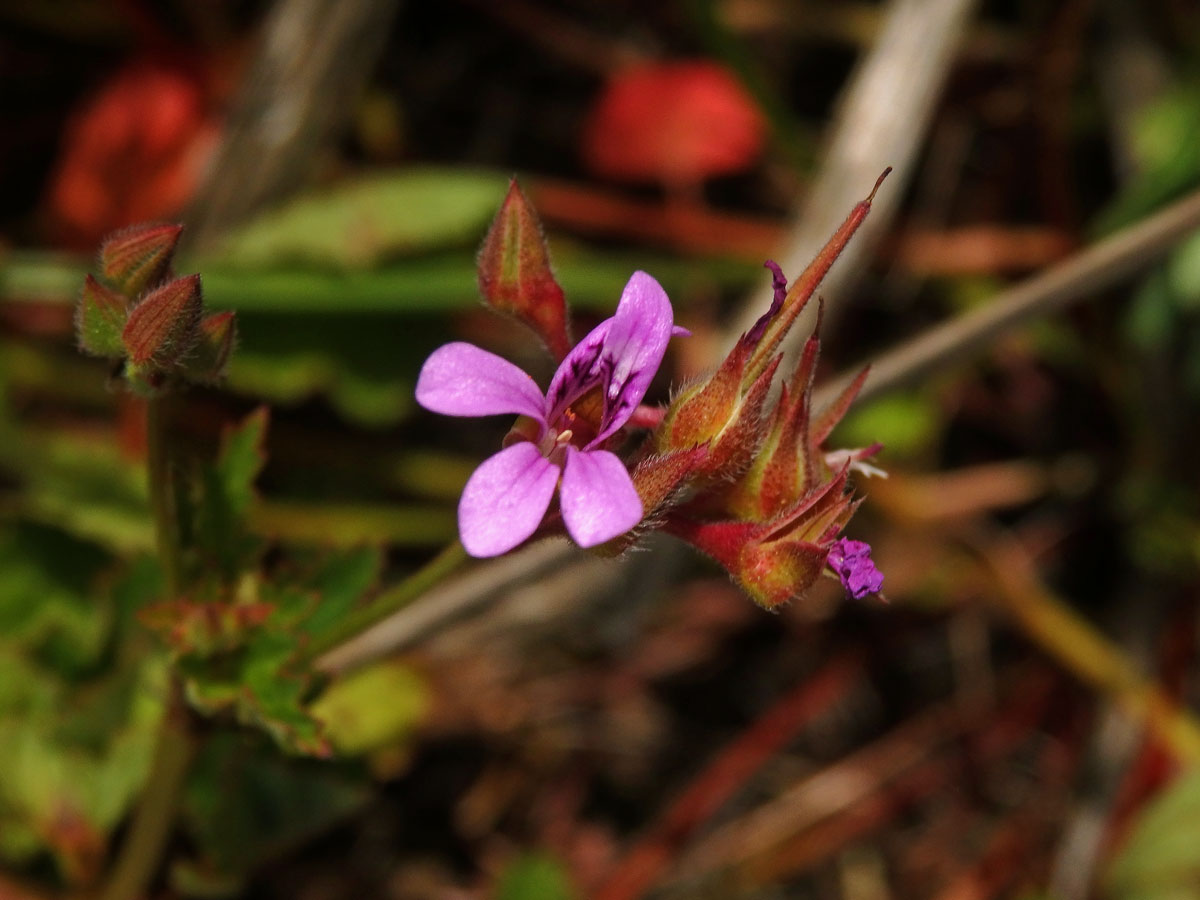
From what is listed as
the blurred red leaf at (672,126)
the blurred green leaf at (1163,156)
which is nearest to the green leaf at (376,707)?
the blurred red leaf at (672,126)

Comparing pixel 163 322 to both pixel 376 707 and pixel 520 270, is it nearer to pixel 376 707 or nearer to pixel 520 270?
pixel 520 270

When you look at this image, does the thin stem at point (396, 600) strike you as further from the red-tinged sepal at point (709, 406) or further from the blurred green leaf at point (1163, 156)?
the blurred green leaf at point (1163, 156)

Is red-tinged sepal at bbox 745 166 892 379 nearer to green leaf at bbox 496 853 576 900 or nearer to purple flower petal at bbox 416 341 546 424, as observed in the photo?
purple flower petal at bbox 416 341 546 424

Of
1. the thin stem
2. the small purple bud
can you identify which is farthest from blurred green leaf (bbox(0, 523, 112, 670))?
the small purple bud

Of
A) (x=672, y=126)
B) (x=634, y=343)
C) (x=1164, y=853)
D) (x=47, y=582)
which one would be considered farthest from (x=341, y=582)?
(x=1164, y=853)

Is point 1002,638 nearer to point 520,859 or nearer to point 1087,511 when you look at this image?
point 1087,511
